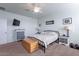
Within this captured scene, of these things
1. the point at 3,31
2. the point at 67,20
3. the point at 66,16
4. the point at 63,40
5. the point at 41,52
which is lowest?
the point at 41,52

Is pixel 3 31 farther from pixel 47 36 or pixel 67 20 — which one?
pixel 67 20

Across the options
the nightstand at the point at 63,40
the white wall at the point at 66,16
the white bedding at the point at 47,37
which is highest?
Answer: the white wall at the point at 66,16

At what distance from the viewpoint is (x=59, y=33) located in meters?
3.05

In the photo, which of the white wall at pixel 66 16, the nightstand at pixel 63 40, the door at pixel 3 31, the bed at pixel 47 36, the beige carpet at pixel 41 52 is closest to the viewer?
the beige carpet at pixel 41 52

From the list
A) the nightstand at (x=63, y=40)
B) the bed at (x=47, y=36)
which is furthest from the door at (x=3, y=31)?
the nightstand at (x=63, y=40)

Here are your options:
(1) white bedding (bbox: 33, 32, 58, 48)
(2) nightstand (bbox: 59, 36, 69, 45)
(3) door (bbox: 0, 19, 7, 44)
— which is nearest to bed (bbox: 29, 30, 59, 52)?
(1) white bedding (bbox: 33, 32, 58, 48)

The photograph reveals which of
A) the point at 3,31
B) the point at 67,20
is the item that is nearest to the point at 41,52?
the point at 67,20

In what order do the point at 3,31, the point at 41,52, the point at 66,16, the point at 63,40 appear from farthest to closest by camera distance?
the point at 3,31 < the point at 63,40 < the point at 66,16 < the point at 41,52

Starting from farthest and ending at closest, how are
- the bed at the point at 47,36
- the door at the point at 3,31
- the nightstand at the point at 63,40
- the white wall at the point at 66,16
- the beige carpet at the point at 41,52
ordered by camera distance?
the door at the point at 3,31, the nightstand at the point at 63,40, the bed at the point at 47,36, the white wall at the point at 66,16, the beige carpet at the point at 41,52

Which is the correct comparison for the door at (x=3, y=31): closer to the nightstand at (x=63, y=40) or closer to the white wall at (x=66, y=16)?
the white wall at (x=66, y=16)

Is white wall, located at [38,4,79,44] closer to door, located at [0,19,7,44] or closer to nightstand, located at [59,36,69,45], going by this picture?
nightstand, located at [59,36,69,45]

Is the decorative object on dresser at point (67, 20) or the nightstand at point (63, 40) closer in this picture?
the decorative object on dresser at point (67, 20)

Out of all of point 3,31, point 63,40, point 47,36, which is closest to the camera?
point 47,36

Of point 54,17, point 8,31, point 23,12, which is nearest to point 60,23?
point 54,17
